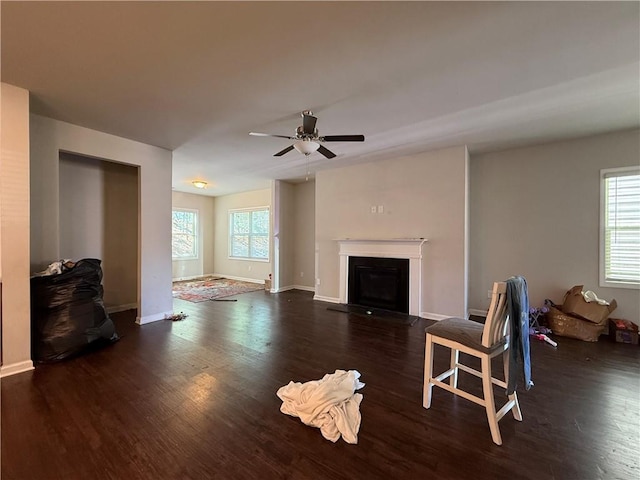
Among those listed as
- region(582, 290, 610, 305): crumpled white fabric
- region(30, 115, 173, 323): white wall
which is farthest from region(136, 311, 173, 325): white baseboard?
region(582, 290, 610, 305): crumpled white fabric

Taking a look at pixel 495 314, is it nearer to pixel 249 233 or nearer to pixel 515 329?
pixel 515 329

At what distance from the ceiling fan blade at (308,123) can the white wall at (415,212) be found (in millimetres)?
2252

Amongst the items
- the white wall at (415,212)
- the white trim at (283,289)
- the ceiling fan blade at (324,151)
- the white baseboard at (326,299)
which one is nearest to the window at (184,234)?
the white trim at (283,289)

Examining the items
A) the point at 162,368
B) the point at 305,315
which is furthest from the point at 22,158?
the point at 305,315

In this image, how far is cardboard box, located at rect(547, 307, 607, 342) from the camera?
3398 millimetres

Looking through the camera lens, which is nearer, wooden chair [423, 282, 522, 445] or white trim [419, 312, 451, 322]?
wooden chair [423, 282, 522, 445]

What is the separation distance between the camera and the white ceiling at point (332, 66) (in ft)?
5.72

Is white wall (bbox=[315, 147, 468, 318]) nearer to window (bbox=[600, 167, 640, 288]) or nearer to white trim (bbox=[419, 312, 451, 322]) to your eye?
white trim (bbox=[419, 312, 451, 322])

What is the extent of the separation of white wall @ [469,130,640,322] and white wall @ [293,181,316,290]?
3461mm

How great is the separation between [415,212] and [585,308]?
2.43 meters

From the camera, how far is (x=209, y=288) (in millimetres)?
6773

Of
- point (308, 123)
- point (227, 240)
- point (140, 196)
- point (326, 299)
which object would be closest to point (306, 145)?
point (308, 123)

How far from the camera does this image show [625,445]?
168 centimetres

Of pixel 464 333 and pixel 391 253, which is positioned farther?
pixel 391 253
